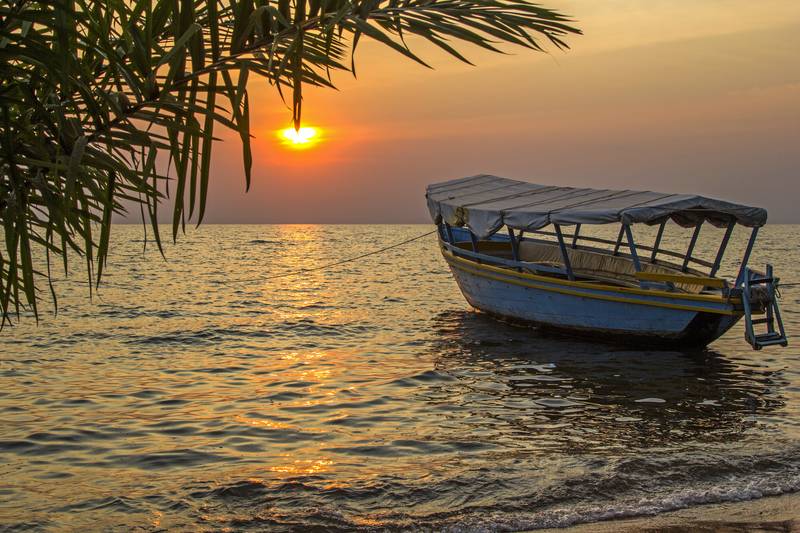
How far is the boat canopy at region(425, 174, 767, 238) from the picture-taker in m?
13.6

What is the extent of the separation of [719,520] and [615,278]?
40.0 ft

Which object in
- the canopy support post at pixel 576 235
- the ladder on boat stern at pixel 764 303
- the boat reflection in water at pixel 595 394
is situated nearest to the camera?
the boat reflection in water at pixel 595 394

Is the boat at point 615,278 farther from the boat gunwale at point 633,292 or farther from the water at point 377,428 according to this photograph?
the water at point 377,428

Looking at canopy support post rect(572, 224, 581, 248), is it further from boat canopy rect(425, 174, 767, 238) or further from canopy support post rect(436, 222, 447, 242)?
canopy support post rect(436, 222, 447, 242)

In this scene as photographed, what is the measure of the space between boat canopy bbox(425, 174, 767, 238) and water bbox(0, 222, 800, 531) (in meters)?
2.55

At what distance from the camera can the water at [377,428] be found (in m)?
6.41

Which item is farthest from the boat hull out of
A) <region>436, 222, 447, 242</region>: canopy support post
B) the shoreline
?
the shoreline

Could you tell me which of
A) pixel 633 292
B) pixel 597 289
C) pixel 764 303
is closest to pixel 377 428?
pixel 633 292

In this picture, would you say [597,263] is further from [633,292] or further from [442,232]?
[633,292]

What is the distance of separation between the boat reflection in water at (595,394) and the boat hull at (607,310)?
350 mm

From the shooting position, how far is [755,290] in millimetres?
12406

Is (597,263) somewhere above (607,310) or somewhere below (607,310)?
above

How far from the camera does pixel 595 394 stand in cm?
1116

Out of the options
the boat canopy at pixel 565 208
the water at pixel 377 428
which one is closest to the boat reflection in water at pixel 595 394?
the water at pixel 377 428
